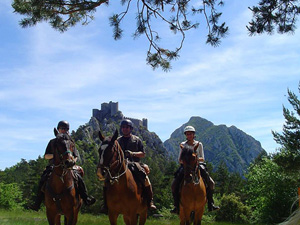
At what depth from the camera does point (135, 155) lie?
921cm

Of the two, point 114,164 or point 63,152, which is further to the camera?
point 63,152

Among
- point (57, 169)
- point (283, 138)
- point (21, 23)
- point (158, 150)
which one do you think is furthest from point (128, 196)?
point (158, 150)

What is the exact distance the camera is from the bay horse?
24.2ft

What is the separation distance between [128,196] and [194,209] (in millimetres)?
2023

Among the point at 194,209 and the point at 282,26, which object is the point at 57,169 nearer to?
the point at 194,209

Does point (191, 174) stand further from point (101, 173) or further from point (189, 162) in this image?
point (101, 173)

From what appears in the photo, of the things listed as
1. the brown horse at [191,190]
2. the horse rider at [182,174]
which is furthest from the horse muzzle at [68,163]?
the horse rider at [182,174]

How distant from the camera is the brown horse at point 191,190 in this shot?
27.9 ft

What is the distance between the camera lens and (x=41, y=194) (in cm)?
965

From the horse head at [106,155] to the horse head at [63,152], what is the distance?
113 centimetres

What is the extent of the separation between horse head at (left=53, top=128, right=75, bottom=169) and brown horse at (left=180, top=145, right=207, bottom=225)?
9.54ft

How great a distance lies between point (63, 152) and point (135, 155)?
2078mm

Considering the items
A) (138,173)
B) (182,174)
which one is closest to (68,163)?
(138,173)

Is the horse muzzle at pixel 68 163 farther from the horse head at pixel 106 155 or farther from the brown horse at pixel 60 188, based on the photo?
the horse head at pixel 106 155
